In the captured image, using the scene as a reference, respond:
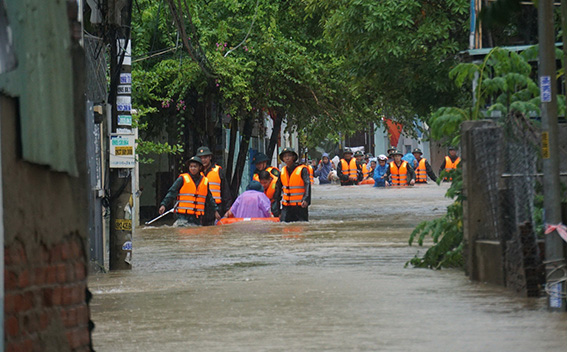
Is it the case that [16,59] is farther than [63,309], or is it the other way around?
[63,309]

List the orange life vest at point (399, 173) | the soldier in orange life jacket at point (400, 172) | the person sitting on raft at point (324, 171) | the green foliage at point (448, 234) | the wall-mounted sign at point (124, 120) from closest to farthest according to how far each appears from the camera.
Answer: the green foliage at point (448, 234) → the wall-mounted sign at point (124, 120) → the soldier in orange life jacket at point (400, 172) → the orange life vest at point (399, 173) → the person sitting on raft at point (324, 171)

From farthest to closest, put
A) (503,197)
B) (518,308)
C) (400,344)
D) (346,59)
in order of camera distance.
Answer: (346,59)
(503,197)
(518,308)
(400,344)

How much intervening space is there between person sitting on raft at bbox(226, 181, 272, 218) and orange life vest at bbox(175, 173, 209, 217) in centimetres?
135

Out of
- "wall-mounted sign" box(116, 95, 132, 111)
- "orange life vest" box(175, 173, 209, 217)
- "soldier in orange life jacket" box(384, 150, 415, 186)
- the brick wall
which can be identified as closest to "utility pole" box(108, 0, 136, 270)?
"wall-mounted sign" box(116, 95, 132, 111)

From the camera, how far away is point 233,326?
9289 mm

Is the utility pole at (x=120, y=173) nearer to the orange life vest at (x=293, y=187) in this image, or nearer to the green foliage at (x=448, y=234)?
the green foliage at (x=448, y=234)

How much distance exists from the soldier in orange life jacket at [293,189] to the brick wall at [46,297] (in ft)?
57.4

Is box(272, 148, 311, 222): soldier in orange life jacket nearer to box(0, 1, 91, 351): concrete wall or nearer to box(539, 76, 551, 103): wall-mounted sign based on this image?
box(539, 76, 551, 103): wall-mounted sign

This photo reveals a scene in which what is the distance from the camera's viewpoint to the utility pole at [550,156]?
31.4 feet

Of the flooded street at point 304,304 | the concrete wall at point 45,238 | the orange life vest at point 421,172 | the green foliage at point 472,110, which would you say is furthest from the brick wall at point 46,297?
the orange life vest at point 421,172

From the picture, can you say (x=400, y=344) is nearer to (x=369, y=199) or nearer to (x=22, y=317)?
(x=22, y=317)

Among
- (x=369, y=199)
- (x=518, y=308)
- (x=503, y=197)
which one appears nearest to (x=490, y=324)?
(x=518, y=308)

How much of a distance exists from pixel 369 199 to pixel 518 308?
2644 cm

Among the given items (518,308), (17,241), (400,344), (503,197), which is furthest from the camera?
(503,197)
